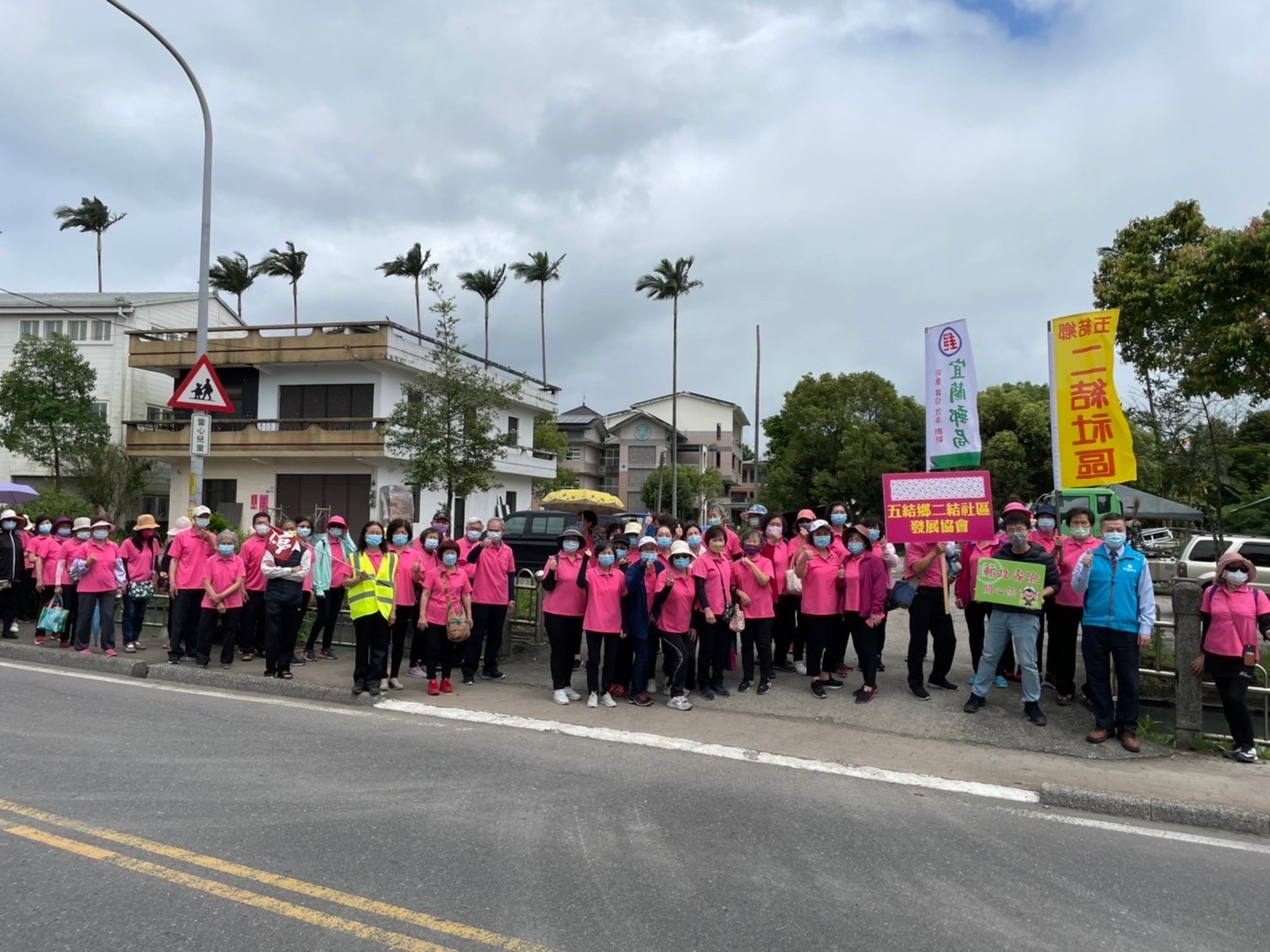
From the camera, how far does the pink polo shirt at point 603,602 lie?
8.36 meters

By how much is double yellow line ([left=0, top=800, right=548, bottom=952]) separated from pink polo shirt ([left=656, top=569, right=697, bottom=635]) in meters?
4.76

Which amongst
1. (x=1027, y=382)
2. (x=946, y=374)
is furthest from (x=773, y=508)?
(x=946, y=374)

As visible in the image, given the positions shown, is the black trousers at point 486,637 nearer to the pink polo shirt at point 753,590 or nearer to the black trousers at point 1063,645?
the pink polo shirt at point 753,590

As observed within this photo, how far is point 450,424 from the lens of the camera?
73.2ft

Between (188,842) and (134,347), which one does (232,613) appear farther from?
(134,347)

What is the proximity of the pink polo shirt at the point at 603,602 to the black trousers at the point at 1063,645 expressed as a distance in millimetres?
4258

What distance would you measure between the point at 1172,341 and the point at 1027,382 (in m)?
40.6

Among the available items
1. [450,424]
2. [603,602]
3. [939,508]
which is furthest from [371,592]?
[450,424]

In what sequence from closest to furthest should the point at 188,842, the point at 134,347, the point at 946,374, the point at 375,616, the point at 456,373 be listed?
the point at 188,842 < the point at 375,616 < the point at 946,374 < the point at 456,373 < the point at 134,347

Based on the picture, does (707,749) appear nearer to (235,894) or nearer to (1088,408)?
(235,894)

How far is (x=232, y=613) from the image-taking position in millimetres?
10125

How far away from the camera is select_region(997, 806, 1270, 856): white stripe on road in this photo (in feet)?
16.9

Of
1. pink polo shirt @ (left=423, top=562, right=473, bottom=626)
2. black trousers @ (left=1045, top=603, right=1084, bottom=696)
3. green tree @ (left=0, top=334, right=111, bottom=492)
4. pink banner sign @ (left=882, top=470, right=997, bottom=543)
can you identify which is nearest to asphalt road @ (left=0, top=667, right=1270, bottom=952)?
pink polo shirt @ (left=423, top=562, right=473, bottom=626)

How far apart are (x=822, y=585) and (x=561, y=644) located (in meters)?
2.73
